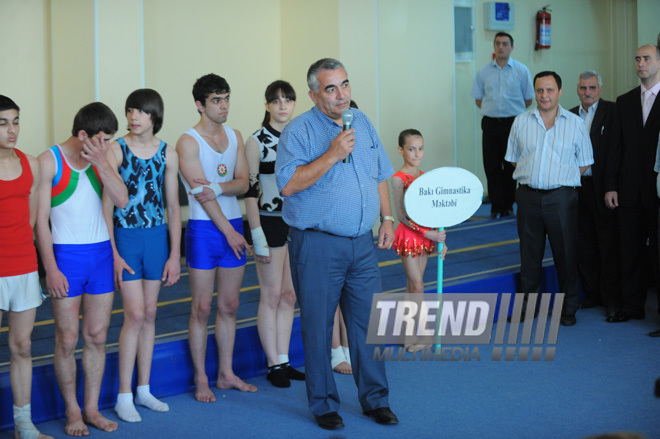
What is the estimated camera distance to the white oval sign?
4020mm

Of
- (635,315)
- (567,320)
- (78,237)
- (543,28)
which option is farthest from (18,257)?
(543,28)

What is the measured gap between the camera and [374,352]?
343 centimetres

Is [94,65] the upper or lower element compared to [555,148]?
upper

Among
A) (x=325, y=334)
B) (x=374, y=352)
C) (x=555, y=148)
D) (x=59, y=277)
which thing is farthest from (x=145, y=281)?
(x=555, y=148)

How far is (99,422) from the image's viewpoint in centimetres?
332

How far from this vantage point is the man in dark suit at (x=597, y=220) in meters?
5.15

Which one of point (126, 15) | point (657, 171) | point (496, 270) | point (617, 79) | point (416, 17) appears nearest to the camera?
point (657, 171)

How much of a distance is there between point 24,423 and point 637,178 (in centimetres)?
386

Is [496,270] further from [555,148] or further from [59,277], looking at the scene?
[59,277]

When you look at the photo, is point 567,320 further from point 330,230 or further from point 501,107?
point 501,107

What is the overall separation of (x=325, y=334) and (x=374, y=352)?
0.24 metres

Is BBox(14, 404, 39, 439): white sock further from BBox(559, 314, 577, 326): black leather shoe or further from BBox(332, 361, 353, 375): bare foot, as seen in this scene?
BBox(559, 314, 577, 326): black leather shoe

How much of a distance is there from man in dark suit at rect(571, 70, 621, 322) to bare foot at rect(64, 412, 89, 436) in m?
3.41

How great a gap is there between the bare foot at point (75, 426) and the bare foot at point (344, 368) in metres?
1.36
